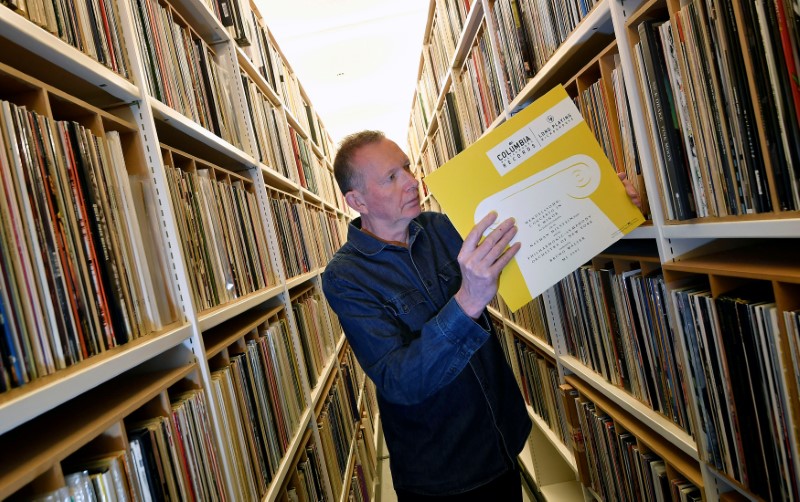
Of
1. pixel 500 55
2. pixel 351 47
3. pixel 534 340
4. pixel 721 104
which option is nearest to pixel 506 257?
pixel 721 104

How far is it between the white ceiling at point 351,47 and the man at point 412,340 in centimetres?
216

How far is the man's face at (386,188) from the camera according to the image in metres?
1.32

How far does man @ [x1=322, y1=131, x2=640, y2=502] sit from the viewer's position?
1.14 metres

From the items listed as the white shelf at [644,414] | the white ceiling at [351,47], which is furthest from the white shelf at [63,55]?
the white ceiling at [351,47]

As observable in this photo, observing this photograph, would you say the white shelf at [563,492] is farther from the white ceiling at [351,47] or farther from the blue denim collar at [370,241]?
the white ceiling at [351,47]

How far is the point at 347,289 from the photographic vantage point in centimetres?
120

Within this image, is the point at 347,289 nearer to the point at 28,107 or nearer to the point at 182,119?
the point at 182,119

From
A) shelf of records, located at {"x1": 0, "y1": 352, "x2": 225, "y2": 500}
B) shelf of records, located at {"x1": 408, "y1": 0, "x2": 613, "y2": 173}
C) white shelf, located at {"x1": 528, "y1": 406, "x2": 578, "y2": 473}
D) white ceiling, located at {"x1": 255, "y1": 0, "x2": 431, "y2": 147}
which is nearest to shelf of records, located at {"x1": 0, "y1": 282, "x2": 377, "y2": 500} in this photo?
shelf of records, located at {"x1": 0, "y1": 352, "x2": 225, "y2": 500}

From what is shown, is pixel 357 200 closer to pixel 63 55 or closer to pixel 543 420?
pixel 63 55

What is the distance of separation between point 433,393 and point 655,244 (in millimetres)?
641

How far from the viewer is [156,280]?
92cm

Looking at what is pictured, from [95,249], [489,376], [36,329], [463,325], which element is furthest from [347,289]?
[36,329]

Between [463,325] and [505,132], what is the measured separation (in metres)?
0.38

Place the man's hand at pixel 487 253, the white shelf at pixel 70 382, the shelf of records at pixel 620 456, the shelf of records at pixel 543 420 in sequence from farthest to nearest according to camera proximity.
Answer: the shelf of records at pixel 543 420 → the shelf of records at pixel 620 456 → the man's hand at pixel 487 253 → the white shelf at pixel 70 382
